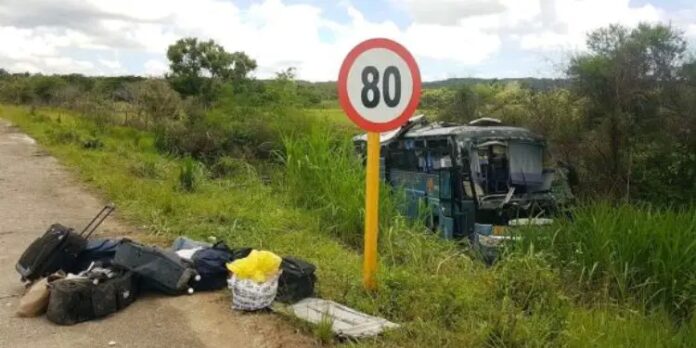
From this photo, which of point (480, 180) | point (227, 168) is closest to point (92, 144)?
point (227, 168)

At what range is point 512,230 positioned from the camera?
6949 mm

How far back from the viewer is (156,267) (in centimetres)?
477

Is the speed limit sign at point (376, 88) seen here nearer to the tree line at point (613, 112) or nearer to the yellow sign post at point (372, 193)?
the yellow sign post at point (372, 193)

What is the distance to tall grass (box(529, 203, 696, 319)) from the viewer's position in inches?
216

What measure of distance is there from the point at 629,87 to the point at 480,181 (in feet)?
17.0

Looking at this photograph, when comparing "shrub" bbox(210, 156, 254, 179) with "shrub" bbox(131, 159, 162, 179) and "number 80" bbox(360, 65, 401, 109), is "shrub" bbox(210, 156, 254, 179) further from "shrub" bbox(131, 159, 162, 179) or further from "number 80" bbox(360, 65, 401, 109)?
"number 80" bbox(360, 65, 401, 109)

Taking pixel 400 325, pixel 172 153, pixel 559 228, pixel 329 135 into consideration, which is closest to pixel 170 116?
pixel 172 153

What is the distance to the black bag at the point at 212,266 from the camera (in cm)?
498

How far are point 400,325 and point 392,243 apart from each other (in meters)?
2.35

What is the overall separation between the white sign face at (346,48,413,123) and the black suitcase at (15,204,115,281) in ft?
8.90

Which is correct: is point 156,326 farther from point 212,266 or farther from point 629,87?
point 629,87

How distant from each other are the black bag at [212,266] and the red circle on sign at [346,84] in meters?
1.55

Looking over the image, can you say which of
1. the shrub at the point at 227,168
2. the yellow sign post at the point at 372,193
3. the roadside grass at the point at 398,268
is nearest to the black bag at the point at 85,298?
the roadside grass at the point at 398,268

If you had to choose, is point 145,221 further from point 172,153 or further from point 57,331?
point 172,153
